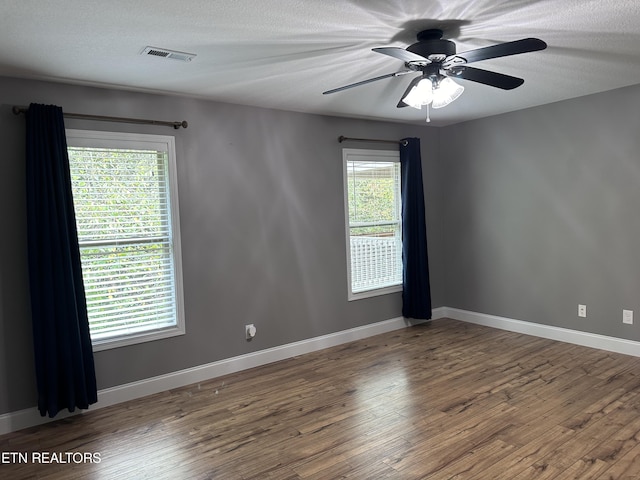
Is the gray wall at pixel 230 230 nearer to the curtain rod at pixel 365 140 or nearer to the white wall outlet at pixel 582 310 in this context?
the curtain rod at pixel 365 140

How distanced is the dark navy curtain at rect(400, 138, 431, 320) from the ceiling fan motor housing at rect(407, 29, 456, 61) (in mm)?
2677

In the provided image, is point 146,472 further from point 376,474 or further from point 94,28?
point 94,28

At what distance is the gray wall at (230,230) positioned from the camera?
3146 mm

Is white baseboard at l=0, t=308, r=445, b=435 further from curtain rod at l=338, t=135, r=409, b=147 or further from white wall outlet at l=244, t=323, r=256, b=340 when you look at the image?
curtain rod at l=338, t=135, r=409, b=147

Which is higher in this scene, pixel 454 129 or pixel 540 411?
pixel 454 129

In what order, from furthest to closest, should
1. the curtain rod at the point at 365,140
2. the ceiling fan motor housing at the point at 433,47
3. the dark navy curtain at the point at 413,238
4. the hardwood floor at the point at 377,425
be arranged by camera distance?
the dark navy curtain at the point at 413,238, the curtain rod at the point at 365,140, the hardwood floor at the point at 377,425, the ceiling fan motor housing at the point at 433,47

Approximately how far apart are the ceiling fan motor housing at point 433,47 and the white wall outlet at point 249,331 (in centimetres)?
275

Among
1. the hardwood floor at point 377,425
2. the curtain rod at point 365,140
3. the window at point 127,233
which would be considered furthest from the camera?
the curtain rod at point 365,140

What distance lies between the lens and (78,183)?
335cm

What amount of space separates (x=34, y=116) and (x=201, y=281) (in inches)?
67.6

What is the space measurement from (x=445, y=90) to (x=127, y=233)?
2.53 metres

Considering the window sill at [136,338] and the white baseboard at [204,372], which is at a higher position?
the window sill at [136,338]

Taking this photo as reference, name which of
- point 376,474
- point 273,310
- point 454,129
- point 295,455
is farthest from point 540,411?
point 454,129

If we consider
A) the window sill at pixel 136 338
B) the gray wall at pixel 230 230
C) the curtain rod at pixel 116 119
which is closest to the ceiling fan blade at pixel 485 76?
the gray wall at pixel 230 230
